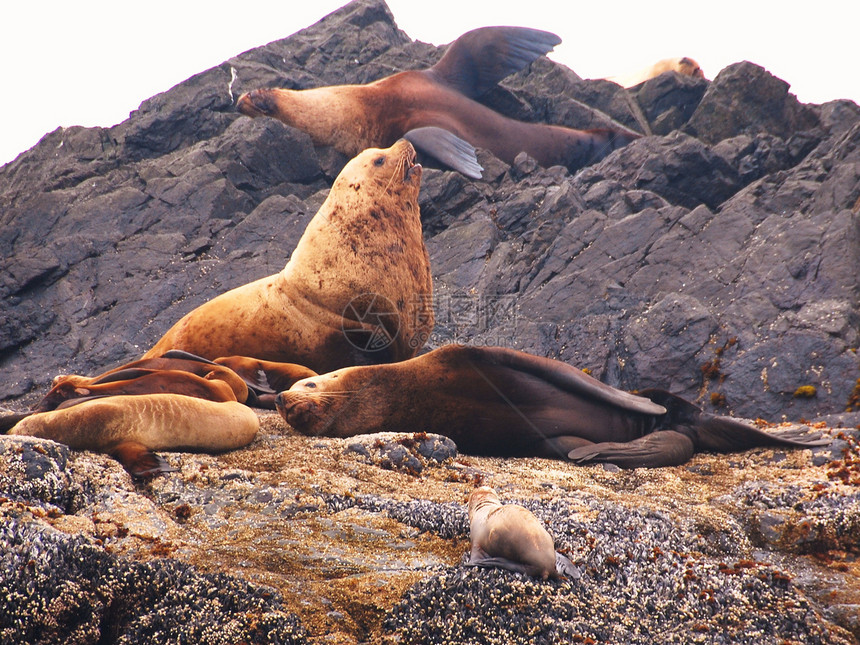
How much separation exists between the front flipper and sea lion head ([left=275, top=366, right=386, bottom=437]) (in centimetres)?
151

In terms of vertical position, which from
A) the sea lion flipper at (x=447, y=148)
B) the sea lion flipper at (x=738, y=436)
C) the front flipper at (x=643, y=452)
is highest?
the sea lion flipper at (x=447, y=148)

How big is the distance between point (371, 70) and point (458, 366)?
11300mm

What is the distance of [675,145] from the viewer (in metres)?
10.9

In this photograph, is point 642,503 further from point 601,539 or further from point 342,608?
point 342,608

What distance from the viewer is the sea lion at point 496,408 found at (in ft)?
17.5

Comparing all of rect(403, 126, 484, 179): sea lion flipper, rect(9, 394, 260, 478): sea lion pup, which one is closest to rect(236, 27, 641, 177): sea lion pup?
rect(403, 126, 484, 179): sea lion flipper

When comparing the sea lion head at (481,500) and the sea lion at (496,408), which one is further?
the sea lion at (496,408)

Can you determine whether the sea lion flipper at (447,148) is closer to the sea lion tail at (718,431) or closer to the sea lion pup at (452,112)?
the sea lion pup at (452,112)

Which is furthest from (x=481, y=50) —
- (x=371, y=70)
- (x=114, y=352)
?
(x=114, y=352)

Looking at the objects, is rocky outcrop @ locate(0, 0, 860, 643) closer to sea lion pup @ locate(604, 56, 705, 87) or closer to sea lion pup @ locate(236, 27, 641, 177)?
sea lion pup @ locate(236, 27, 641, 177)

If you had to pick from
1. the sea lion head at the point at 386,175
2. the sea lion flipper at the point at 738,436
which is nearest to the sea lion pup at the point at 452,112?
the sea lion head at the point at 386,175

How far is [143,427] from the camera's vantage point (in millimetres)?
4410

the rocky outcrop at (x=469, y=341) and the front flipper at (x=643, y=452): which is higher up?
the rocky outcrop at (x=469, y=341)

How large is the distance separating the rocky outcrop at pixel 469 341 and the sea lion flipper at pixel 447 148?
283 mm
